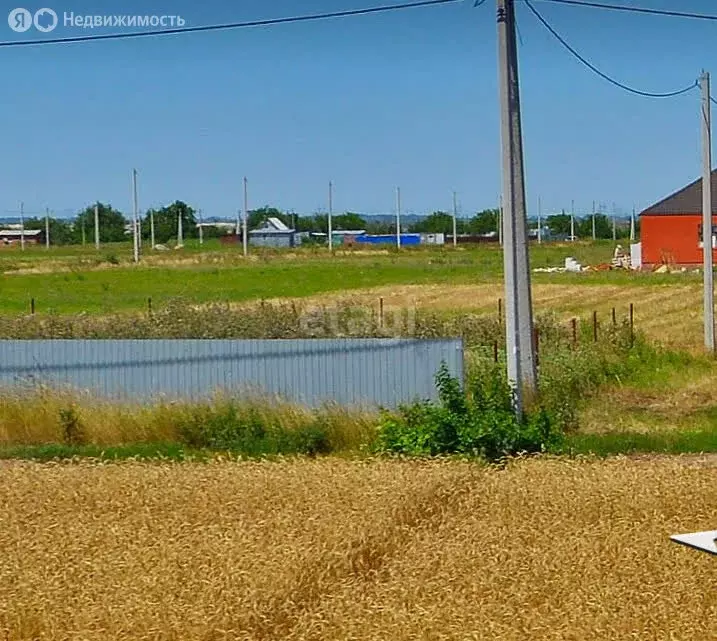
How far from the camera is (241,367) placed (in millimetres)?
17281

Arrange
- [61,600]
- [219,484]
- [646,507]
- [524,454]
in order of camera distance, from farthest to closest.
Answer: [524,454], [219,484], [646,507], [61,600]

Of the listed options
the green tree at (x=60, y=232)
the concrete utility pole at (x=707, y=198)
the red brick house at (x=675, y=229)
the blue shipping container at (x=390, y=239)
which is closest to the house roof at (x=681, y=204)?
the red brick house at (x=675, y=229)

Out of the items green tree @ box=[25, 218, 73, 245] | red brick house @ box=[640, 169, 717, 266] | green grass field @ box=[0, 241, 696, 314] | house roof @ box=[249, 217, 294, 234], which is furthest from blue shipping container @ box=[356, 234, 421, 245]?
red brick house @ box=[640, 169, 717, 266]

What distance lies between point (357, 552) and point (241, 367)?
9004 millimetres

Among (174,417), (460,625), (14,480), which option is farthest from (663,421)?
(460,625)

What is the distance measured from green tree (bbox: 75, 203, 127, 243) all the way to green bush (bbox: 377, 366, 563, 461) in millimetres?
125285

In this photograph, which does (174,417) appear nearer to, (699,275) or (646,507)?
(646,507)

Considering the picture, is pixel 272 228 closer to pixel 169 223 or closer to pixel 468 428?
pixel 169 223

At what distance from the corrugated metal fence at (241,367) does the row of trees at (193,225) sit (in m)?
115

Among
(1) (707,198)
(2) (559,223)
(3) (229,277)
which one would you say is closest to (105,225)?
(2) (559,223)

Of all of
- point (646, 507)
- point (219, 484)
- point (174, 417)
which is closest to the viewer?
point (646, 507)

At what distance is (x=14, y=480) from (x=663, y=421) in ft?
32.5

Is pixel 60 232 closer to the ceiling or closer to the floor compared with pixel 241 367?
closer to the ceiling

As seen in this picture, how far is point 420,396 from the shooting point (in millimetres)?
16891
